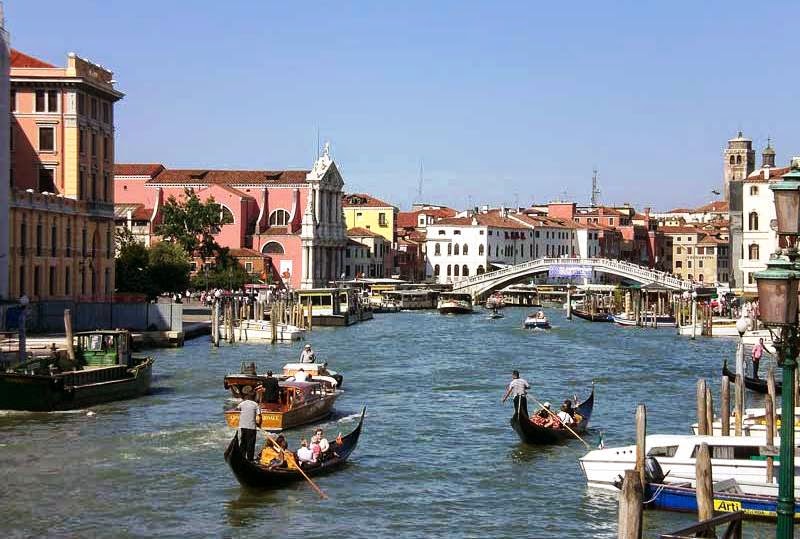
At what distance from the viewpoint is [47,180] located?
3575 centimetres

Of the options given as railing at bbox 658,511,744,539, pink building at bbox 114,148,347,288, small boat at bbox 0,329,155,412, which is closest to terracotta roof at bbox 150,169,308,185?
pink building at bbox 114,148,347,288

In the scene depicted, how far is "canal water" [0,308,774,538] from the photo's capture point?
1280cm

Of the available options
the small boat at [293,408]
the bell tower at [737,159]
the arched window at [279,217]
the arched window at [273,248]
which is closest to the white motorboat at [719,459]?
the small boat at [293,408]

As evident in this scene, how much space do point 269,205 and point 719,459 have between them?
56042 mm

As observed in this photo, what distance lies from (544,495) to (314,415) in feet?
18.6

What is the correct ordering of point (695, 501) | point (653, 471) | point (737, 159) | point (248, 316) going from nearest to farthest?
point (695, 501) < point (653, 471) < point (248, 316) < point (737, 159)

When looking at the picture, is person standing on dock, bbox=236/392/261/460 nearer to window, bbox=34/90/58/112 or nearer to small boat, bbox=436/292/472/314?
window, bbox=34/90/58/112

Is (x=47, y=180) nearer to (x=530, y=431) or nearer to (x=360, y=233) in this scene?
(x=530, y=431)

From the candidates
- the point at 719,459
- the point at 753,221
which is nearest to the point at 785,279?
the point at 719,459

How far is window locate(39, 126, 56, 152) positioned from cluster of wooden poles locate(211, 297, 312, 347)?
6.15 m

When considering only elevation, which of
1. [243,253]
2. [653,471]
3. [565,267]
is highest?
[243,253]

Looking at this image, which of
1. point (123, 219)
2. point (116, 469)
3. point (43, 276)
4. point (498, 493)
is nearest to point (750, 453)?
point (498, 493)

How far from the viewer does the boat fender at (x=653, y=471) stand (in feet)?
42.1

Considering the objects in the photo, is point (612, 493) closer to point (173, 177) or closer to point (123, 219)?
point (123, 219)
